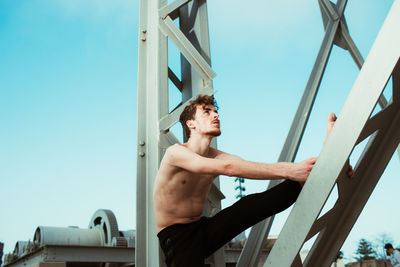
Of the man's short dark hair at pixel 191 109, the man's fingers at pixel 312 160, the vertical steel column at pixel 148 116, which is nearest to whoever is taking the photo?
the man's fingers at pixel 312 160

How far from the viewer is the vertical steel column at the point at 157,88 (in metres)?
2.94

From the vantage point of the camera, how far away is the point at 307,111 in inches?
153

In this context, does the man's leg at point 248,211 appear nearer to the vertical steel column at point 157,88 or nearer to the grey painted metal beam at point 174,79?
the vertical steel column at point 157,88

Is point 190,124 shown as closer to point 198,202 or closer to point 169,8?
point 198,202

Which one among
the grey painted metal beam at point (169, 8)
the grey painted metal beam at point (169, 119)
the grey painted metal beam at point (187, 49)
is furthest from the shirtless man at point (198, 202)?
the grey painted metal beam at point (169, 8)

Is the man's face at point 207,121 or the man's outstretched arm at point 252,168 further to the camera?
the man's face at point 207,121

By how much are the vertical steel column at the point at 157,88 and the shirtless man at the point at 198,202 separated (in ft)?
1.44

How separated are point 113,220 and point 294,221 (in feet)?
39.7

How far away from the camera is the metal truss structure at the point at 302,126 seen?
177 cm

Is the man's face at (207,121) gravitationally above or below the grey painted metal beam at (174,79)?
below

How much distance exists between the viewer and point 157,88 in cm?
321

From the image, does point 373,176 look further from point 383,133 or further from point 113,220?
point 113,220

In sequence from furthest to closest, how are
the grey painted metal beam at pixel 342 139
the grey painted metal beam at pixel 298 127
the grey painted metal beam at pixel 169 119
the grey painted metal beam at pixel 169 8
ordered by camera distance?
1. the grey painted metal beam at pixel 169 8
2. the grey painted metal beam at pixel 298 127
3. the grey painted metal beam at pixel 169 119
4. the grey painted metal beam at pixel 342 139

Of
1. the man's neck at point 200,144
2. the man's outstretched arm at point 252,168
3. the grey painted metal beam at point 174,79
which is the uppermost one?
the grey painted metal beam at point 174,79
